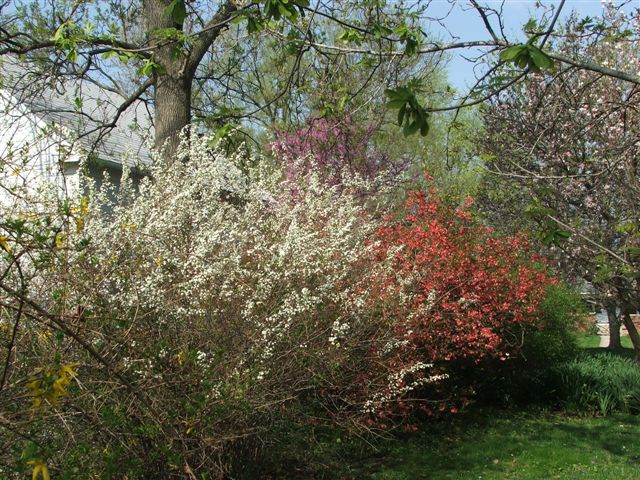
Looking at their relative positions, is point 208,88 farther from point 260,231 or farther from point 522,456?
point 522,456

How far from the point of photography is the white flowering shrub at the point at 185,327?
11.7 feet

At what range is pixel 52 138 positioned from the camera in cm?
622

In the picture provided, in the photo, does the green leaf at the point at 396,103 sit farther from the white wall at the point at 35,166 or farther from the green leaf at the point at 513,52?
the white wall at the point at 35,166

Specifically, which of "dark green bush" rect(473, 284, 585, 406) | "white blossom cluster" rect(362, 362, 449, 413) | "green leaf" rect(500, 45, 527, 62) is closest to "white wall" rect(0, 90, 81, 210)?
"green leaf" rect(500, 45, 527, 62)

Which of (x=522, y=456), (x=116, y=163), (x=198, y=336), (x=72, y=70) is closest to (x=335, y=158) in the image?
(x=116, y=163)

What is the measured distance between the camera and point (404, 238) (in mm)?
8492

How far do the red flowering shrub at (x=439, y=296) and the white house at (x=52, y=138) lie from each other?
2906 millimetres

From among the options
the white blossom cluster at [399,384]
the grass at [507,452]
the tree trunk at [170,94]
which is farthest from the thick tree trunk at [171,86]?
the grass at [507,452]

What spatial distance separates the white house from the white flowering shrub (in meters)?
0.38

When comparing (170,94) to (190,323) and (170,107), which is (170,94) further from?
(190,323)

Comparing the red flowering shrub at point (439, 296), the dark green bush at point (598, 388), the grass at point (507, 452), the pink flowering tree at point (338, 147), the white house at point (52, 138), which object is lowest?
the grass at point (507, 452)

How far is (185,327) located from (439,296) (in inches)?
169

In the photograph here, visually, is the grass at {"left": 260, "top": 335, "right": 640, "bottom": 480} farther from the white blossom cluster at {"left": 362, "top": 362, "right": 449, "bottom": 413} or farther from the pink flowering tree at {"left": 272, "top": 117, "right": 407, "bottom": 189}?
the pink flowering tree at {"left": 272, "top": 117, "right": 407, "bottom": 189}

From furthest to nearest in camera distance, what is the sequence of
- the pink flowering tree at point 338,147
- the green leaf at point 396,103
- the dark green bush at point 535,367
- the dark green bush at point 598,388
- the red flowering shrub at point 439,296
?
1. the pink flowering tree at point 338,147
2. the dark green bush at point 598,388
3. the dark green bush at point 535,367
4. the red flowering shrub at point 439,296
5. the green leaf at point 396,103
